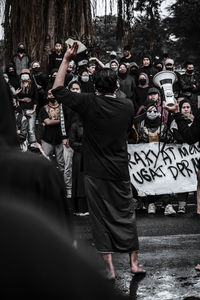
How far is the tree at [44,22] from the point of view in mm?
16062

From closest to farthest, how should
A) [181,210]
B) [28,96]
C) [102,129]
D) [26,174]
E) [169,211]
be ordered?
[26,174]
[102,129]
[169,211]
[181,210]
[28,96]

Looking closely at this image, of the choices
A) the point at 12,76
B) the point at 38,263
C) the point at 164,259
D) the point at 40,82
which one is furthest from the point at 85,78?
the point at 38,263

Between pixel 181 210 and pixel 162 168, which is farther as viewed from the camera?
pixel 162 168

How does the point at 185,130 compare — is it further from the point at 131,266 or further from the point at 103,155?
the point at 131,266

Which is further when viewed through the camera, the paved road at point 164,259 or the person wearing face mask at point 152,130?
the person wearing face mask at point 152,130

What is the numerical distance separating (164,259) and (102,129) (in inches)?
69.1

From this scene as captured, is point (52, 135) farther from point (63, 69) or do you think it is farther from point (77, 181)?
point (63, 69)

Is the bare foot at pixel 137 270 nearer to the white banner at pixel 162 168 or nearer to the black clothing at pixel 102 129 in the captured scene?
the black clothing at pixel 102 129

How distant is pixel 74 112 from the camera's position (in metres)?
10.2

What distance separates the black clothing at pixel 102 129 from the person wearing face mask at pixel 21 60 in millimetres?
9428

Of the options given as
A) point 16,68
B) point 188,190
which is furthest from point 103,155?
point 16,68

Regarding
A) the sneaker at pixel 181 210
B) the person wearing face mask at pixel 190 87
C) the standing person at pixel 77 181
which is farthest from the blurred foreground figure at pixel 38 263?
the person wearing face mask at pixel 190 87

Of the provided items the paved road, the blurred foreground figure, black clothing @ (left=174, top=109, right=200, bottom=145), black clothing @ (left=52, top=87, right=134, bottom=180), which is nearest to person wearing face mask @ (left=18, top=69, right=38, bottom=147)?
the paved road

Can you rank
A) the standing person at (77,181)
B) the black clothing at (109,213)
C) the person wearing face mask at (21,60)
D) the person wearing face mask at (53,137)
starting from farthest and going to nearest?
the person wearing face mask at (21,60), the person wearing face mask at (53,137), the standing person at (77,181), the black clothing at (109,213)
